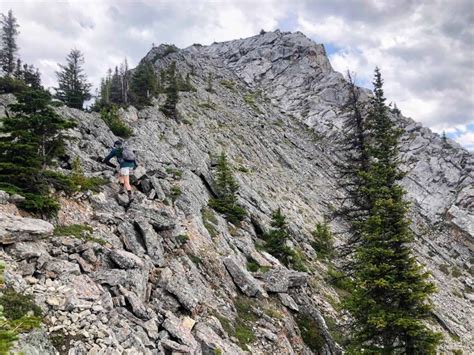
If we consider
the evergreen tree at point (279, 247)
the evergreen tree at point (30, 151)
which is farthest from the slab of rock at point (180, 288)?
the evergreen tree at point (279, 247)

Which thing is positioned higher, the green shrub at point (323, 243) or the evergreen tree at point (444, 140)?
the evergreen tree at point (444, 140)

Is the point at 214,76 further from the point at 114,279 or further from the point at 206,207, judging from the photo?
the point at 114,279

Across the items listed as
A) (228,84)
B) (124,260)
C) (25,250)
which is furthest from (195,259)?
(228,84)

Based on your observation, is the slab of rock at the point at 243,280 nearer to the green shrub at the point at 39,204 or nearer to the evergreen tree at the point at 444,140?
the green shrub at the point at 39,204

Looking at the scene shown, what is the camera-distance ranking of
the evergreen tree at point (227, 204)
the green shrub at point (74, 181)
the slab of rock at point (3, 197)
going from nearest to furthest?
the slab of rock at point (3, 197) < the green shrub at point (74, 181) < the evergreen tree at point (227, 204)

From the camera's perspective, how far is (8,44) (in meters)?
52.7

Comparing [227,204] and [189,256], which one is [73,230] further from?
[227,204]

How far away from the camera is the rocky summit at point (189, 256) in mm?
9117

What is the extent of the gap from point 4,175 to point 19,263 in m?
4.34

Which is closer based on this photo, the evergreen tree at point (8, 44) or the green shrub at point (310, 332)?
the green shrub at point (310, 332)

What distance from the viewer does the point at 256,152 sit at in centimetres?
4800

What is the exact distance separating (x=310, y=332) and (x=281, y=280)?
2.89 m

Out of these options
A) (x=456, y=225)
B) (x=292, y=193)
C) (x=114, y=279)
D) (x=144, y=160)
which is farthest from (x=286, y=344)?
(x=456, y=225)

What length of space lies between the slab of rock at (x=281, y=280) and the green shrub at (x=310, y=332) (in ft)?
5.33
